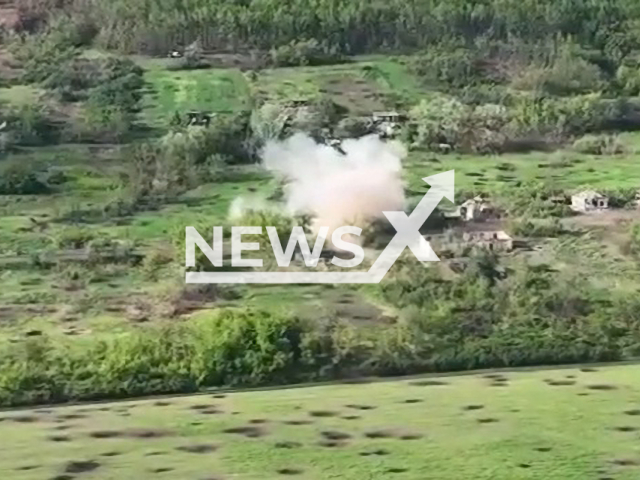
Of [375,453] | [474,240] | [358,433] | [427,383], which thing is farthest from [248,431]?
[474,240]

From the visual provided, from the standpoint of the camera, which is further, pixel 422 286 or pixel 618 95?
pixel 618 95

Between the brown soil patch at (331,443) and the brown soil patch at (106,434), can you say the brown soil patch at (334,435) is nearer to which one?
the brown soil patch at (331,443)

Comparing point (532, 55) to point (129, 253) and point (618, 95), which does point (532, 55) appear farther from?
point (129, 253)

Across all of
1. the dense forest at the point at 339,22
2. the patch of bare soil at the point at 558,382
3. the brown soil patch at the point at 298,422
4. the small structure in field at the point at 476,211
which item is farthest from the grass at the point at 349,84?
the brown soil patch at the point at 298,422

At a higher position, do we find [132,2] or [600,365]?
[132,2]

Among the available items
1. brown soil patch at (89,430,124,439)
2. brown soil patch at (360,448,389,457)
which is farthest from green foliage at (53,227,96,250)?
brown soil patch at (360,448,389,457)

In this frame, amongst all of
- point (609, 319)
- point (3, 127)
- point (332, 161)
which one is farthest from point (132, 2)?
point (609, 319)
